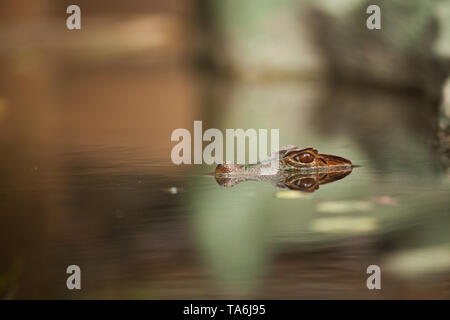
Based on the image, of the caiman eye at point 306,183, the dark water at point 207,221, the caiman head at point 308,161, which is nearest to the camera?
the dark water at point 207,221

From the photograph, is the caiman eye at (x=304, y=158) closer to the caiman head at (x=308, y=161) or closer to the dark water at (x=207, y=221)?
the caiman head at (x=308, y=161)

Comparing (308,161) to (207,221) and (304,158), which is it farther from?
(207,221)

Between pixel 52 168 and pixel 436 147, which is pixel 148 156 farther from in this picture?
pixel 436 147

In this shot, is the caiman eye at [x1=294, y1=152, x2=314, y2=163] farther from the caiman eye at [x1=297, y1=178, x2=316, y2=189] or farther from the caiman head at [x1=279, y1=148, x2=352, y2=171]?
the caiman eye at [x1=297, y1=178, x2=316, y2=189]

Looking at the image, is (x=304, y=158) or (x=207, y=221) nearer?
(x=207, y=221)

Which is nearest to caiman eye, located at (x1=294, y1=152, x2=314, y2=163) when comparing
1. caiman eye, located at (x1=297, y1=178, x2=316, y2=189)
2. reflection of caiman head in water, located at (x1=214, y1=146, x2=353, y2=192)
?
reflection of caiman head in water, located at (x1=214, y1=146, x2=353, y2=192)

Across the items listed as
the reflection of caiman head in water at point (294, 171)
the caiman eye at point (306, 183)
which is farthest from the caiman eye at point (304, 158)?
the caiman eye at point (306, 183)

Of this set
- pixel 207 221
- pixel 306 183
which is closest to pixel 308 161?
pixel 306 183

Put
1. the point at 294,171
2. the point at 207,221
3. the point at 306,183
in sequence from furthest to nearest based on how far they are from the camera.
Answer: the point at 294,171 < the point at 306,183 < the point at 207,221
